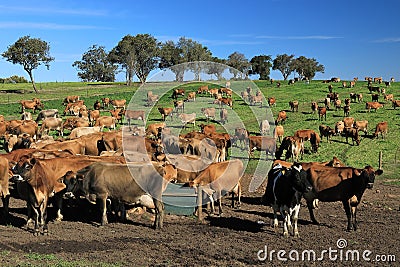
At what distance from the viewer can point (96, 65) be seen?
10581 centimetres

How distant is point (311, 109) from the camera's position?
154 ft

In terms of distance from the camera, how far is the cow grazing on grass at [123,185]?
39.2 ft

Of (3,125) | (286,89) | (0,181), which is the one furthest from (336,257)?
(286,89)

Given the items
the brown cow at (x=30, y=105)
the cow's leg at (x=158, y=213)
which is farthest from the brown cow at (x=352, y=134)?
the brown cow at (x=30, y=105)

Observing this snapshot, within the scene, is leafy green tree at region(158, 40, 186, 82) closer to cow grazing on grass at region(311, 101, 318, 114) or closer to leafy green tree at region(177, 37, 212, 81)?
leafy green tree at region(177, 37, 212, 81)

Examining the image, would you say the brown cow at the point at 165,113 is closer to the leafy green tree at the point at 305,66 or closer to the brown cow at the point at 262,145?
the brown cow at the point at 262,145

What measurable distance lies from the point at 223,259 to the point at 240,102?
40.7 metres

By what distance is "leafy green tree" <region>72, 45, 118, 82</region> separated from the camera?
105000 mm

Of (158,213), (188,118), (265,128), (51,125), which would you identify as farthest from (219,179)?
(188,118)

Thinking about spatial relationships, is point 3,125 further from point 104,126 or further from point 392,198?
point 392,198

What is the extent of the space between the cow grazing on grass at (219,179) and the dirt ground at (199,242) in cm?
67

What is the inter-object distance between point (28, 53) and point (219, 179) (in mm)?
56138

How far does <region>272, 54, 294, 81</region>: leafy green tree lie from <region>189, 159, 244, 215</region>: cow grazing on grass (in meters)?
99.4

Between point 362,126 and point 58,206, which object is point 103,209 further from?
point 362,126
